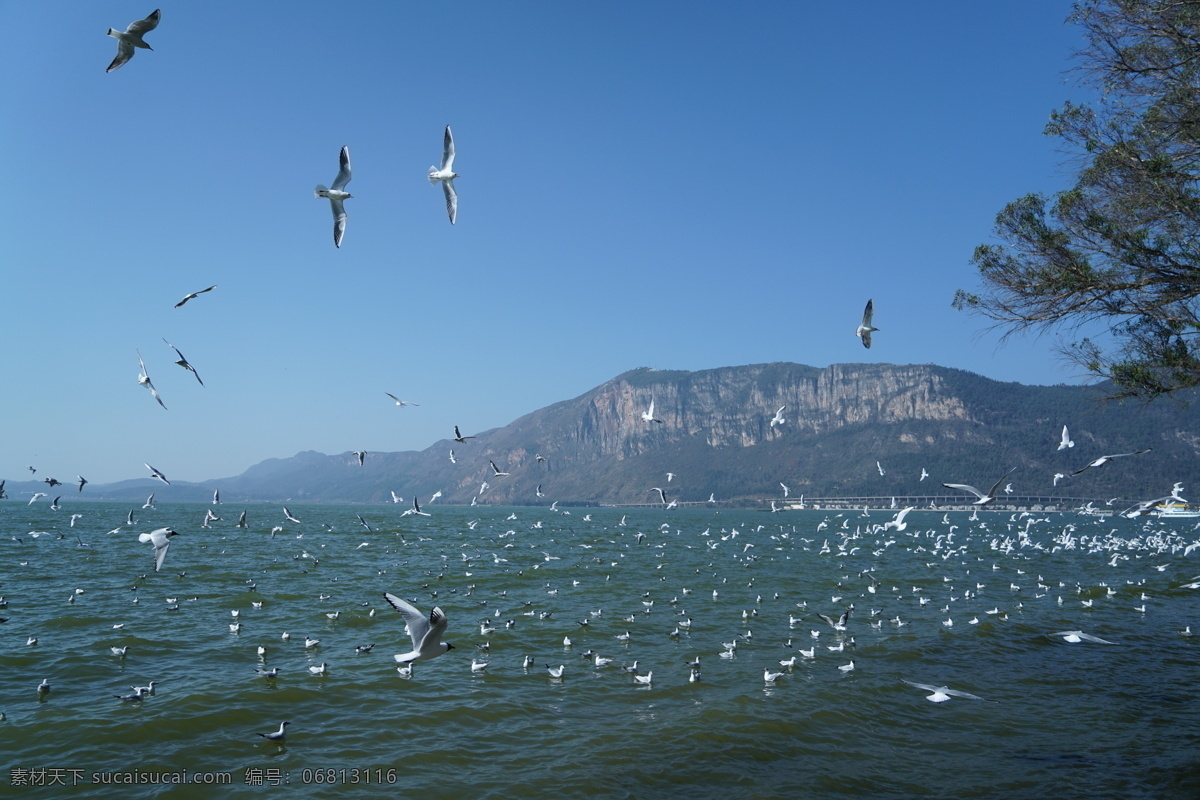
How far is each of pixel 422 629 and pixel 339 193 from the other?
6.82 m

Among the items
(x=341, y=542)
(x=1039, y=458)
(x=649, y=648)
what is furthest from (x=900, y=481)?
(x=649, y=648)

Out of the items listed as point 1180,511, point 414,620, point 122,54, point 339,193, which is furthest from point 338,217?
point 1180,511

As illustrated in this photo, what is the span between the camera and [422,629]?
7633 millimetres

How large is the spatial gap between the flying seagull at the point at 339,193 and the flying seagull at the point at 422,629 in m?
5.93

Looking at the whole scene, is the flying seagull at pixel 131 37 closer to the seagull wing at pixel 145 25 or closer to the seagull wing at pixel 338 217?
the seagull wing at pixel 145 25

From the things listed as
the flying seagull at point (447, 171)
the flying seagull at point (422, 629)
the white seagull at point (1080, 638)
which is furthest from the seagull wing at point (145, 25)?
the white seagull at point (1080, 638)

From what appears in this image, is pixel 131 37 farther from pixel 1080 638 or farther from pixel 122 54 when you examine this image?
pixel 1080 638

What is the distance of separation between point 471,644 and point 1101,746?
11.5 meters

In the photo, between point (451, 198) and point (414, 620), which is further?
point (451, 198)

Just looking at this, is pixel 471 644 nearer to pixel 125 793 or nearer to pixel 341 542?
pixel 125 793

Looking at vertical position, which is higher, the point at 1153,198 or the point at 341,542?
the point at 1153,198

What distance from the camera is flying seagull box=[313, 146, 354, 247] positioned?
10.6 m

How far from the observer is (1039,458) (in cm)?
15950

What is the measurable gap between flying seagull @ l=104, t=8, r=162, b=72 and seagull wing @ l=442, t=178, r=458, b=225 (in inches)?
171
